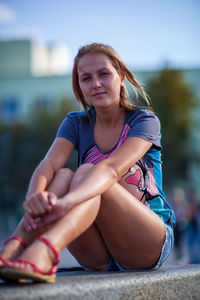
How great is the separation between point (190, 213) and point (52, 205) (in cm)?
835

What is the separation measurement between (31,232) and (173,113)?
Result: 29.3 m

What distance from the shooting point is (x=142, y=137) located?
2996 millimetres

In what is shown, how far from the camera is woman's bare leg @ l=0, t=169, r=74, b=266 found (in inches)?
93.5

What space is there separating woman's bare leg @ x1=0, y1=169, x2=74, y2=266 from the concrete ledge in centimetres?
16

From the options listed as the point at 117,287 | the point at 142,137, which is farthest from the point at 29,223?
the point at 142,137

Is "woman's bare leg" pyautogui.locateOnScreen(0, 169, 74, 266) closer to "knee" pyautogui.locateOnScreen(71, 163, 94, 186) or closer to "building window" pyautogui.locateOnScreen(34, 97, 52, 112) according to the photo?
"knee" pyautogui.locateOnScreen(71, 163, 94, 186)

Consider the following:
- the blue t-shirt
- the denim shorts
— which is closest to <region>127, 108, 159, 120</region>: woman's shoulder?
the blue t-shirt

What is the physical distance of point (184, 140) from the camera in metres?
31.6

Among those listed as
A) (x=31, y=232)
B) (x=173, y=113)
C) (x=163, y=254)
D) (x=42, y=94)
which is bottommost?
(x=173, y=113)

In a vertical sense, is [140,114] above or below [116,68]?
below

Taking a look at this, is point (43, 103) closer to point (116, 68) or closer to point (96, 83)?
point (116, 68)

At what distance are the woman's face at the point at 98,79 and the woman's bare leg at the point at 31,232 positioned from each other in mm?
604

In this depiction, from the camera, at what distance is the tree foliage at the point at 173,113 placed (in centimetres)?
3075

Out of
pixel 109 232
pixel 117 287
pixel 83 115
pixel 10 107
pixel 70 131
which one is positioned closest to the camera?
pixel 117 287
